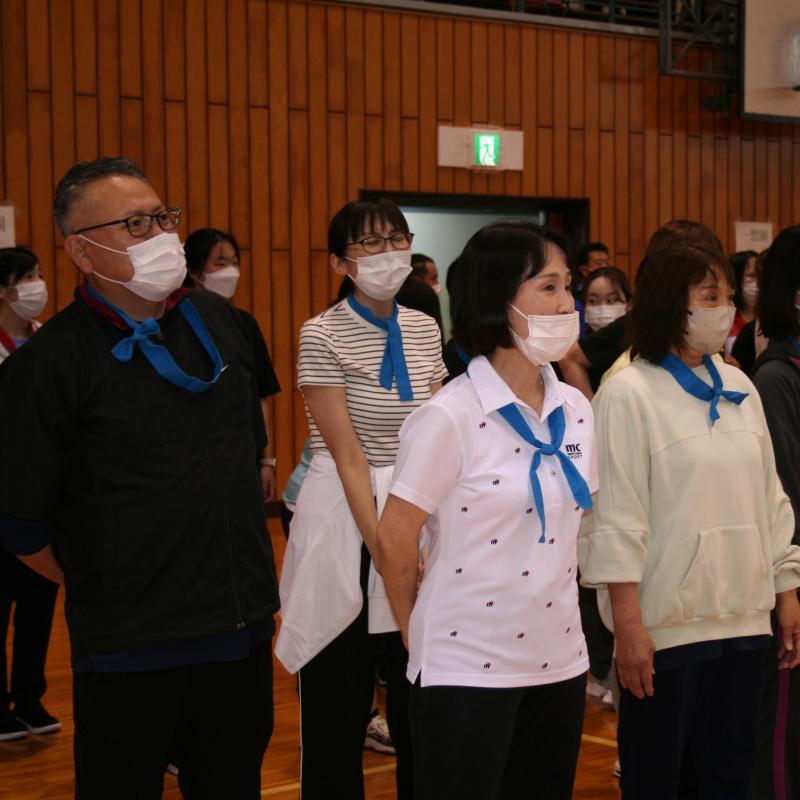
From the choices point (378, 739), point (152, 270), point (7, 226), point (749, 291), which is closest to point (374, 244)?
point (152, 270)

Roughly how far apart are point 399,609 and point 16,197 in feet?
19.6

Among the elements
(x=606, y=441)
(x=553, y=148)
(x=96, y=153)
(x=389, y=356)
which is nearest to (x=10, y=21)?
(x=96, y=153)

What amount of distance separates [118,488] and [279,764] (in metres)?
1.90

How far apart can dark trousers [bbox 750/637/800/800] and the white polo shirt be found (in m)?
0.89

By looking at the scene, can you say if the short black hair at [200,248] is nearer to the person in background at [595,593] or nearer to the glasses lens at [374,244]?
the person in background at [595,593]

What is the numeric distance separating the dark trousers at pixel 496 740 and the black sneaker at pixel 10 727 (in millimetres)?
2364

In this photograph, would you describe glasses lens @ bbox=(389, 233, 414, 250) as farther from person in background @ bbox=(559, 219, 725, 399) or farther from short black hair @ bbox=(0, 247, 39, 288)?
short black hair @ bbox=(0, 247, 39, 288)

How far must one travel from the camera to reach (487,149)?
872 centimetres

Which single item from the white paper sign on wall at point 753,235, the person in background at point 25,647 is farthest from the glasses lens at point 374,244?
the white paper sign on wall at point 753,235

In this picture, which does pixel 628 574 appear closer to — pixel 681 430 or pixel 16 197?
pixel 681 430

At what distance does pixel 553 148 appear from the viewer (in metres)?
9.08

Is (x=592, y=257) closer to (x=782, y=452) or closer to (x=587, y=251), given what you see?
(x=587, y=251)

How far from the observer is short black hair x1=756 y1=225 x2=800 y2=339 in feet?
9.27

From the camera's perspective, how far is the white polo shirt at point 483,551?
1963 millimetres
